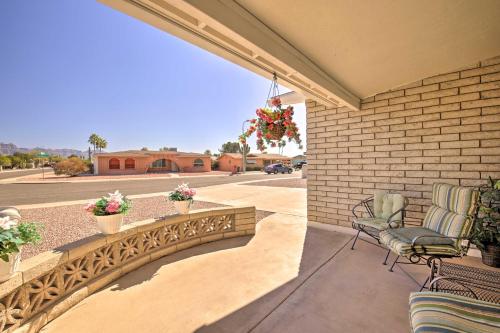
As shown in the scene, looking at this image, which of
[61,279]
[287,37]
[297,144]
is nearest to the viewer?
[61,279]

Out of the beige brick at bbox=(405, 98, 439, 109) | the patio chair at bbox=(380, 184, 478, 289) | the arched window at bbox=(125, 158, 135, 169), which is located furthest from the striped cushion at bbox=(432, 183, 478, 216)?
the arched window at bbox=(125, 158, 135, 169)

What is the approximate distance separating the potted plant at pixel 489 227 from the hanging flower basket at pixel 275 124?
8.05ft

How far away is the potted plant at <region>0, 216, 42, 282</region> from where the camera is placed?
143 centimetres

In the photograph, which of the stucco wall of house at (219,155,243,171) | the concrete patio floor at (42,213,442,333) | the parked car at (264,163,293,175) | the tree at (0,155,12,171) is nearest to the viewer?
the concrete patio floor at (42,213,442,333)

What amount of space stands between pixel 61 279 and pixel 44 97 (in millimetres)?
47810

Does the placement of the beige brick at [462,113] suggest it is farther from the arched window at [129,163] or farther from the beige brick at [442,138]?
the arched window at [129,163]

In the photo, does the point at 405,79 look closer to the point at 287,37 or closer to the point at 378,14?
the point at 378,14

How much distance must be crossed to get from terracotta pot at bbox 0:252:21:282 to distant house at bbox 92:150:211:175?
27.4 m

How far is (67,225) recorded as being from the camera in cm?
470

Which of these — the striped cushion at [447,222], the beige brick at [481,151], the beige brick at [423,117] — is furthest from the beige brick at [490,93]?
the striped cushion at [447,222]

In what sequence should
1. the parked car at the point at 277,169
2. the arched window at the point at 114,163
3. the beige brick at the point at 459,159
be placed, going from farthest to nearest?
the arched window at the point at 114,163, the parked car at the point at 277,169, the beige brick at the point at 459,159

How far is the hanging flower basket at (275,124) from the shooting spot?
2.81 m

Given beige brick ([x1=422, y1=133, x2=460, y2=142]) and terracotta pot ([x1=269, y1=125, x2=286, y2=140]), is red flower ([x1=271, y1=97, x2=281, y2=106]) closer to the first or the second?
terracotta pot ([x1=269, y1=125, x2=286, y2=140])

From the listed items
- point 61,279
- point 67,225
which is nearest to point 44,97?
point 67,225
